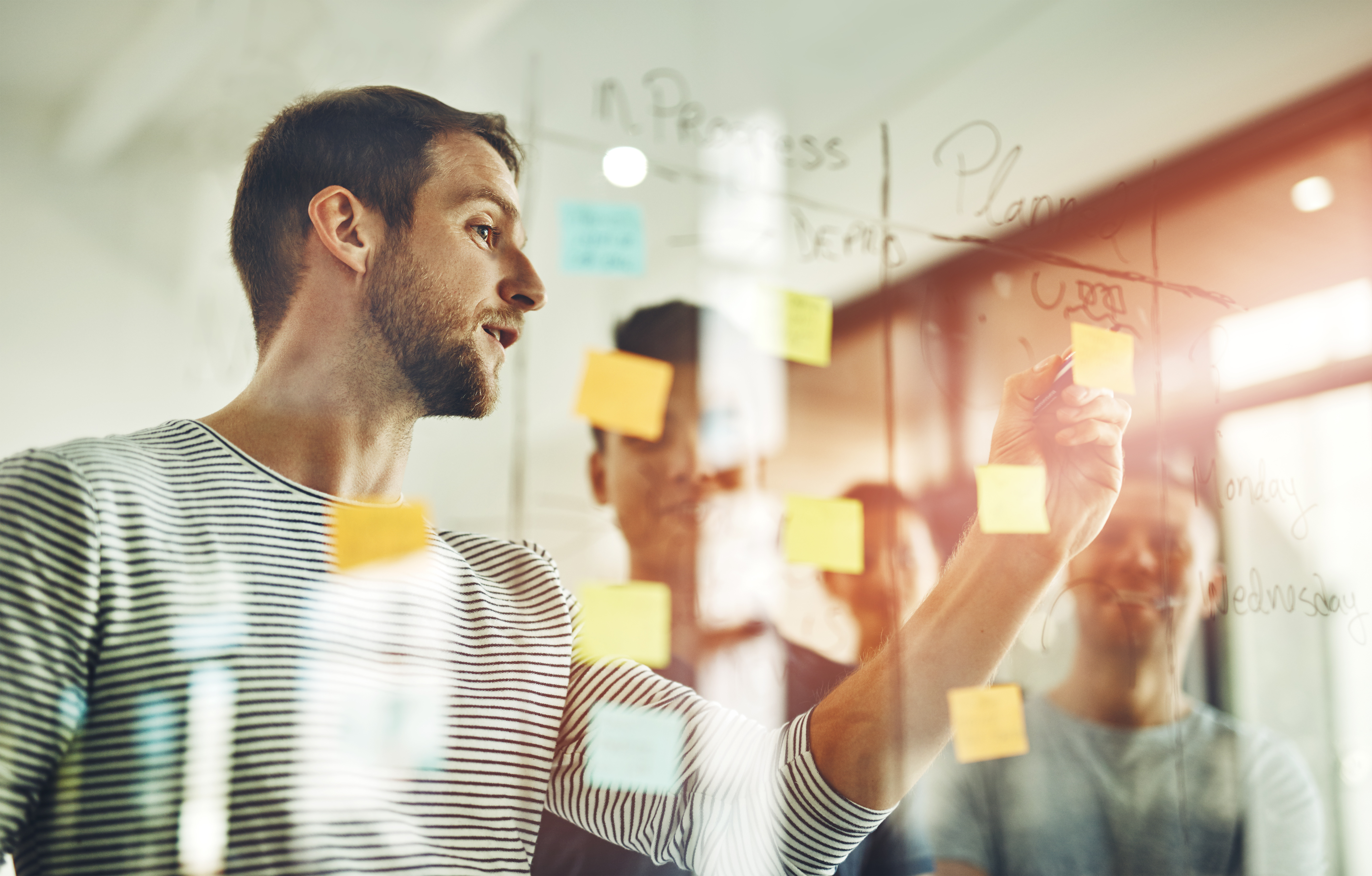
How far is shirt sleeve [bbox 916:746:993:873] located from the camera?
1158 mm

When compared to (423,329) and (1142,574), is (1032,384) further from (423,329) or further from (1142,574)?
(423,329)

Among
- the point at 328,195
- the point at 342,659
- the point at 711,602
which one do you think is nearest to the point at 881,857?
the point at 711,602

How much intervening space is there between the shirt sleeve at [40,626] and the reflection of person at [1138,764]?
3.27 feet

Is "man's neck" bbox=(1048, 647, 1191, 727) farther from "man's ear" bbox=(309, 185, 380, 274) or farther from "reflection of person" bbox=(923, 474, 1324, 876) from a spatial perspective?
"man's ear" bbox=(309, 185, 380, 274)

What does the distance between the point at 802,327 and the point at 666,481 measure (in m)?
0.29

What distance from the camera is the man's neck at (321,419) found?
0.79m

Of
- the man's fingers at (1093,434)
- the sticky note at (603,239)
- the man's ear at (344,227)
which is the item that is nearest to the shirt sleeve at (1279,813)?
the man's fingers at (1093,434)

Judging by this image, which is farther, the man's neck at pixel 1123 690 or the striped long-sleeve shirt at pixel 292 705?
the man's neck at pixel 1123 690

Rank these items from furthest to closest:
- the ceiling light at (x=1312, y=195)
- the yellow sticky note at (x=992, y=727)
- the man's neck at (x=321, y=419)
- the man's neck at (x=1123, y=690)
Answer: the ceiling light at (x=1312, y=195) < the man's neck at (x=1123, y=690) < the yellow sticky note at (x=992, y=727) < the man's neck at (x=321, y=419)

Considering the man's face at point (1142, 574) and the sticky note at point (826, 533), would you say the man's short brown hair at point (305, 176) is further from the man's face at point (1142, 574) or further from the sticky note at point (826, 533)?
the man's face at point (1142, 574)

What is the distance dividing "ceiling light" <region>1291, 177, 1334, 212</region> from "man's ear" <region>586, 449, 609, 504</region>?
119 centimetres

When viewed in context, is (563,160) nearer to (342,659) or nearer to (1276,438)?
(342,659)

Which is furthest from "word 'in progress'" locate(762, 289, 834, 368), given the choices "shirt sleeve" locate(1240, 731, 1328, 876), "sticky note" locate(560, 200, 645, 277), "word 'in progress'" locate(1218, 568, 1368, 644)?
"shirt sleeve" locate(1240, 731, 1328, 876)

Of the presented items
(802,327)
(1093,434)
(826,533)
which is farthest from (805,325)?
(1093,434)
